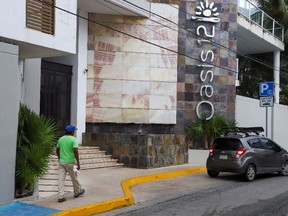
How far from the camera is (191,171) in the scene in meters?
15.5

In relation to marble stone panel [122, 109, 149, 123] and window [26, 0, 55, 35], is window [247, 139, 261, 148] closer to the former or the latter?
marble stone panel [122, 109, 149, 123]

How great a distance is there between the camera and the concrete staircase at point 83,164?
10.4 metres

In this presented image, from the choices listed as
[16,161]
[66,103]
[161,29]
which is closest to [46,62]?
[66,103]

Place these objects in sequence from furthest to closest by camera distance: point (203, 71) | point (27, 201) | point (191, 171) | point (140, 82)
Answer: point (203, 71)
point (140, 82)
point (191, 171)
point (27, 201)

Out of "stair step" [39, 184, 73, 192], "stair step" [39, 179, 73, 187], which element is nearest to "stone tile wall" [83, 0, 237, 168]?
"stair step" [39, 179, 73, 187]

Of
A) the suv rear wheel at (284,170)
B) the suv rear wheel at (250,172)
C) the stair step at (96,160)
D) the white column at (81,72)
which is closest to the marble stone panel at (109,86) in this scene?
the white column at (81,72)

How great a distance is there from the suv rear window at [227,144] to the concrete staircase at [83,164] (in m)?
3.79

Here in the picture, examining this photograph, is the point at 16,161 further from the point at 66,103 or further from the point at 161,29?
the point at 161,29

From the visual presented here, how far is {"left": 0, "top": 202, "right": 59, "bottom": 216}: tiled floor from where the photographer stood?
25.2 ft

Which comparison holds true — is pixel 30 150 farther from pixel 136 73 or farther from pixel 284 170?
pixel 136 73

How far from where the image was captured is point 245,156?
13297 millimetres

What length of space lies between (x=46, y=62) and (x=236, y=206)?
1068 cm

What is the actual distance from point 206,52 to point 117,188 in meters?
11.3

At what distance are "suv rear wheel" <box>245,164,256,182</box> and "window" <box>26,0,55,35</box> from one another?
744 cm
